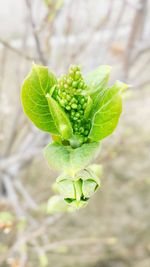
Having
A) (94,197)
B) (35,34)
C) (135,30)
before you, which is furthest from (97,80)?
(94,197)

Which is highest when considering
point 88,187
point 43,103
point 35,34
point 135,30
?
point 135,30

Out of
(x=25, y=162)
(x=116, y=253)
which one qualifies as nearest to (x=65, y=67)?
(x=25, y=162)

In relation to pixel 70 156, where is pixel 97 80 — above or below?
above

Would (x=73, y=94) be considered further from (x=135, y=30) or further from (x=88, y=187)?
(x=135, y=30)

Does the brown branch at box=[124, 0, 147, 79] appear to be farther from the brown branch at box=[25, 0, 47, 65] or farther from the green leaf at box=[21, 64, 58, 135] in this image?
the green leaf at box=[21, 64, 58, 135]

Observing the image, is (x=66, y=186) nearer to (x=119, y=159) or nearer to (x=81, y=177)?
(x=81, y=177)

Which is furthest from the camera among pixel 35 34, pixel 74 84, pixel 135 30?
pixel 135 30

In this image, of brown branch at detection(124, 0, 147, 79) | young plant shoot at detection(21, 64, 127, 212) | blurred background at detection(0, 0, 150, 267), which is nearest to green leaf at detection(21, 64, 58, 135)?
young plant shoot at detection(21, 64, 127, 212)

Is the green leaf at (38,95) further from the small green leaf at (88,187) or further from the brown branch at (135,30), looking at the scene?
the brown branch at (135,30)
